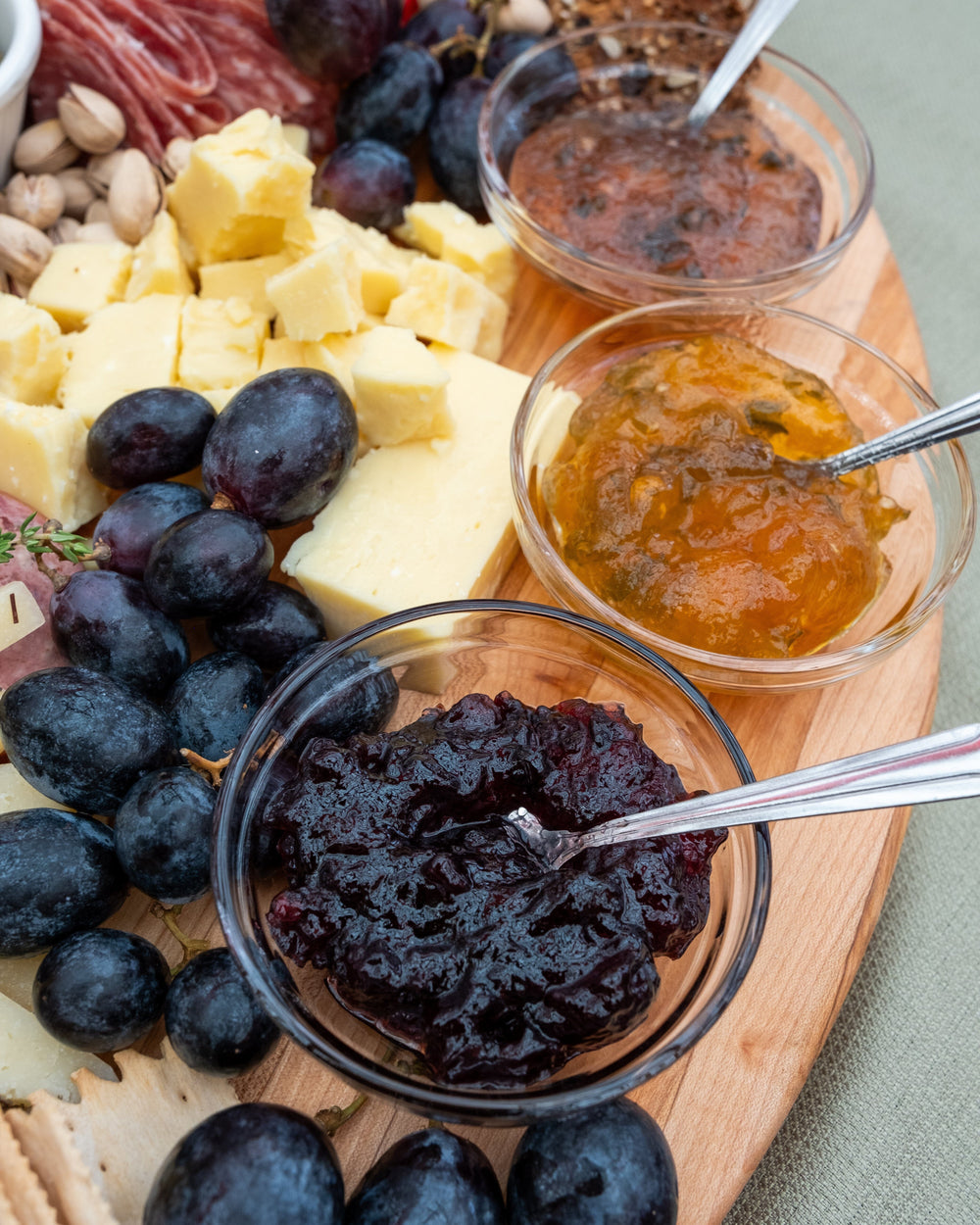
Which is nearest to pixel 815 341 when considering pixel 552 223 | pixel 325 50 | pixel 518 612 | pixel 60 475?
pixel 552 223

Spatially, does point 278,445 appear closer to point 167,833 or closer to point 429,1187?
point 167,833

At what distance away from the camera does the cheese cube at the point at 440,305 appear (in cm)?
169

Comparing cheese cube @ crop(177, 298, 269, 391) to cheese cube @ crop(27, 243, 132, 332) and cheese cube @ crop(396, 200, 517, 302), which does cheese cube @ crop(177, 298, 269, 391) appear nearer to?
cheese cube @ crop(27, 243, 132, 332)

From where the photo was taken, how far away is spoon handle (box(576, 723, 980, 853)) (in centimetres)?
89

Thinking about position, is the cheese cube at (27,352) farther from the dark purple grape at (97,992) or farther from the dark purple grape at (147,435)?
the dark purple grape at (97,992)

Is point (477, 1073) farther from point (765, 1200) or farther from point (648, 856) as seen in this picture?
point (765, 1200)

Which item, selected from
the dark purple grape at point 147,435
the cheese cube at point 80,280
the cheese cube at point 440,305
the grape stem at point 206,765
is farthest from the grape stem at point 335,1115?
the cheese cube at point 80,280

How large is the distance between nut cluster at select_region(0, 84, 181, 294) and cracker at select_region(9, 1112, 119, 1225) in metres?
1.35

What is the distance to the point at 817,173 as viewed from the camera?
Result: 202cm

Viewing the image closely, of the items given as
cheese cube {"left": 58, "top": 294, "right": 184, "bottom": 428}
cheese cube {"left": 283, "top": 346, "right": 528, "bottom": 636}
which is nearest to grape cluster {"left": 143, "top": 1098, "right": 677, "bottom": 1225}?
cheese cube {"left": 283, "top": 346, "right": 528, "bottom": 636}

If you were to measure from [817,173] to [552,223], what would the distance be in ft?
2.02

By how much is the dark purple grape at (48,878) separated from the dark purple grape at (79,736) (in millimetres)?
43

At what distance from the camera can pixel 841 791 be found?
956 millimetres

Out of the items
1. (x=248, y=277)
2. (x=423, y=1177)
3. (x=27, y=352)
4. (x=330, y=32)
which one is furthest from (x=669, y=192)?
(x=423, y=1177)
